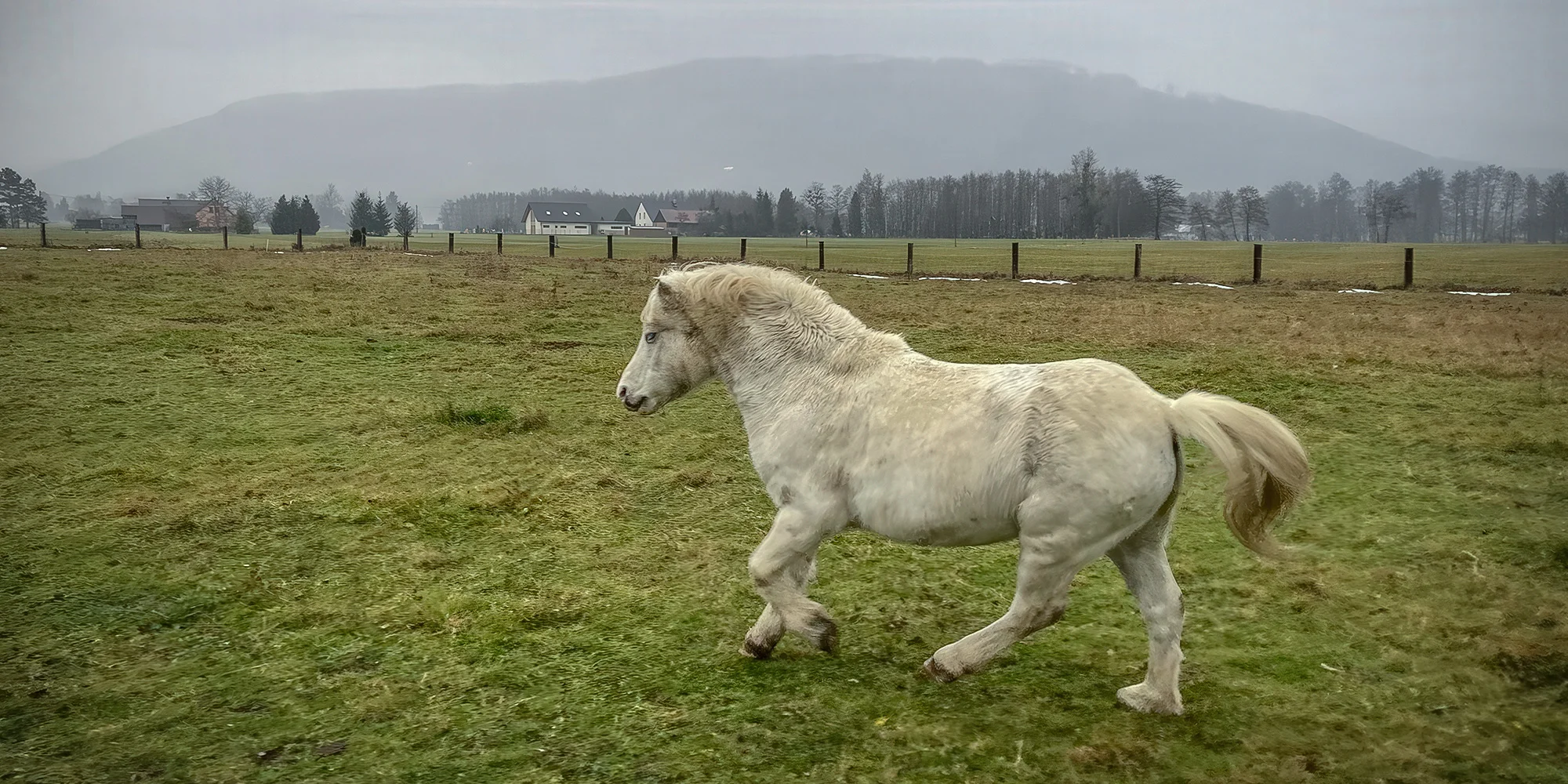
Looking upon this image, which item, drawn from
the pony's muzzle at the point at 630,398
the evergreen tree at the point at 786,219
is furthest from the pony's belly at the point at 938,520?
the evergreen tree at the point at 786,219

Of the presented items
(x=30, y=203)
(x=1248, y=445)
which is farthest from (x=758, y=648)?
(x=30, y=203)

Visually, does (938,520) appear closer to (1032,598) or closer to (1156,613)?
(1032,598)

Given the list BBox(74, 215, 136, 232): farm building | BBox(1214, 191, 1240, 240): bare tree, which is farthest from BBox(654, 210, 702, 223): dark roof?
BBox(1214, 191, 1240, 240): bare tree

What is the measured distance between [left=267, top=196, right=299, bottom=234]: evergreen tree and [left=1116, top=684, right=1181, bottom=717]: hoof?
109m

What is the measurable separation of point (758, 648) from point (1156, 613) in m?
1.86

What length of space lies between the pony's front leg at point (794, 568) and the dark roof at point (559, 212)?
526 ft

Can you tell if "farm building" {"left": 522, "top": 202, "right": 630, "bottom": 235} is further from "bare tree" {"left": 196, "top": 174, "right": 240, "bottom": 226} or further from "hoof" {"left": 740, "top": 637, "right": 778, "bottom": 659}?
"hoof" {"left": 740, "top": 637, "right": 778, "bottom": 659}

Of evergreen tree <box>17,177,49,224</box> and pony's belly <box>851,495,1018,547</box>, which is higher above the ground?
evergreen tree <box>17,177,49,224</box>

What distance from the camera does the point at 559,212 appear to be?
540 feet

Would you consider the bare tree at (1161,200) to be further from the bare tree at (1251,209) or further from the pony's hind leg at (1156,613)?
the pony's hind leg at (1156,613)

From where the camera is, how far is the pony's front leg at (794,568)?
4.64m

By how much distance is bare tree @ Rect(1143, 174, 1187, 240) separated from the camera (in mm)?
129625

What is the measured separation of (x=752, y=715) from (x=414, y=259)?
108 feet

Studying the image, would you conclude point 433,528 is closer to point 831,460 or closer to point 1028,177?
point 831,460
